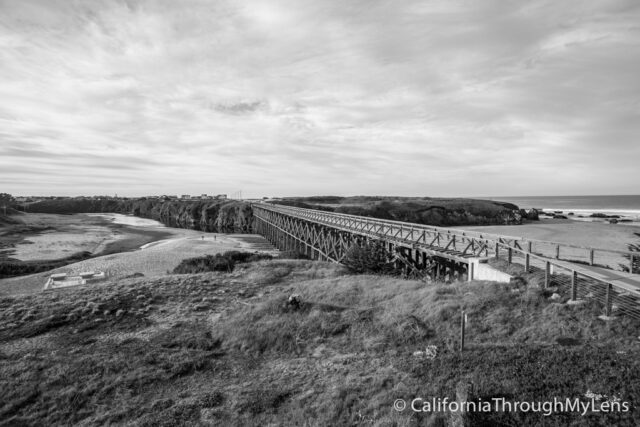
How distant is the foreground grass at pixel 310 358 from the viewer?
6.34m

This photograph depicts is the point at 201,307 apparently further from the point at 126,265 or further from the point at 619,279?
the point at 126,265

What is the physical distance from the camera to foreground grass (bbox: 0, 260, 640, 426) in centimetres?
634

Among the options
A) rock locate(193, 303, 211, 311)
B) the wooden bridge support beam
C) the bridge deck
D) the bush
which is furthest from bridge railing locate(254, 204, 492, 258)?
rock locate(193, 303, 211, 311)

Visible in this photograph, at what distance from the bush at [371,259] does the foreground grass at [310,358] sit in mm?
4541

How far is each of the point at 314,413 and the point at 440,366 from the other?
302 cm

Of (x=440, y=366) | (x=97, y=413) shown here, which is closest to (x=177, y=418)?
(x=97, y=413)

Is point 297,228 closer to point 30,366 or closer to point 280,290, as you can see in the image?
point 280,290

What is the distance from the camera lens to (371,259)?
19.9m

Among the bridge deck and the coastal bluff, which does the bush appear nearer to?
the bridge deck

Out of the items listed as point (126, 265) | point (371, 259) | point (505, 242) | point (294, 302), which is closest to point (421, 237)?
point (371, 259)

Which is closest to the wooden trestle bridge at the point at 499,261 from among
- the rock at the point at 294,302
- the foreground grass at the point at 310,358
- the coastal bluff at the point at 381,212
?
the foreground grass at the point at 310,358

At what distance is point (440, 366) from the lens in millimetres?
7320

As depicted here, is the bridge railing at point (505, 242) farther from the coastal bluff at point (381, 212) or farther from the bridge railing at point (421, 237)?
the coastal bluff at point (381, 212)

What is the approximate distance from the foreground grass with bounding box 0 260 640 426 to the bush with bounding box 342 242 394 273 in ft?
14.9
